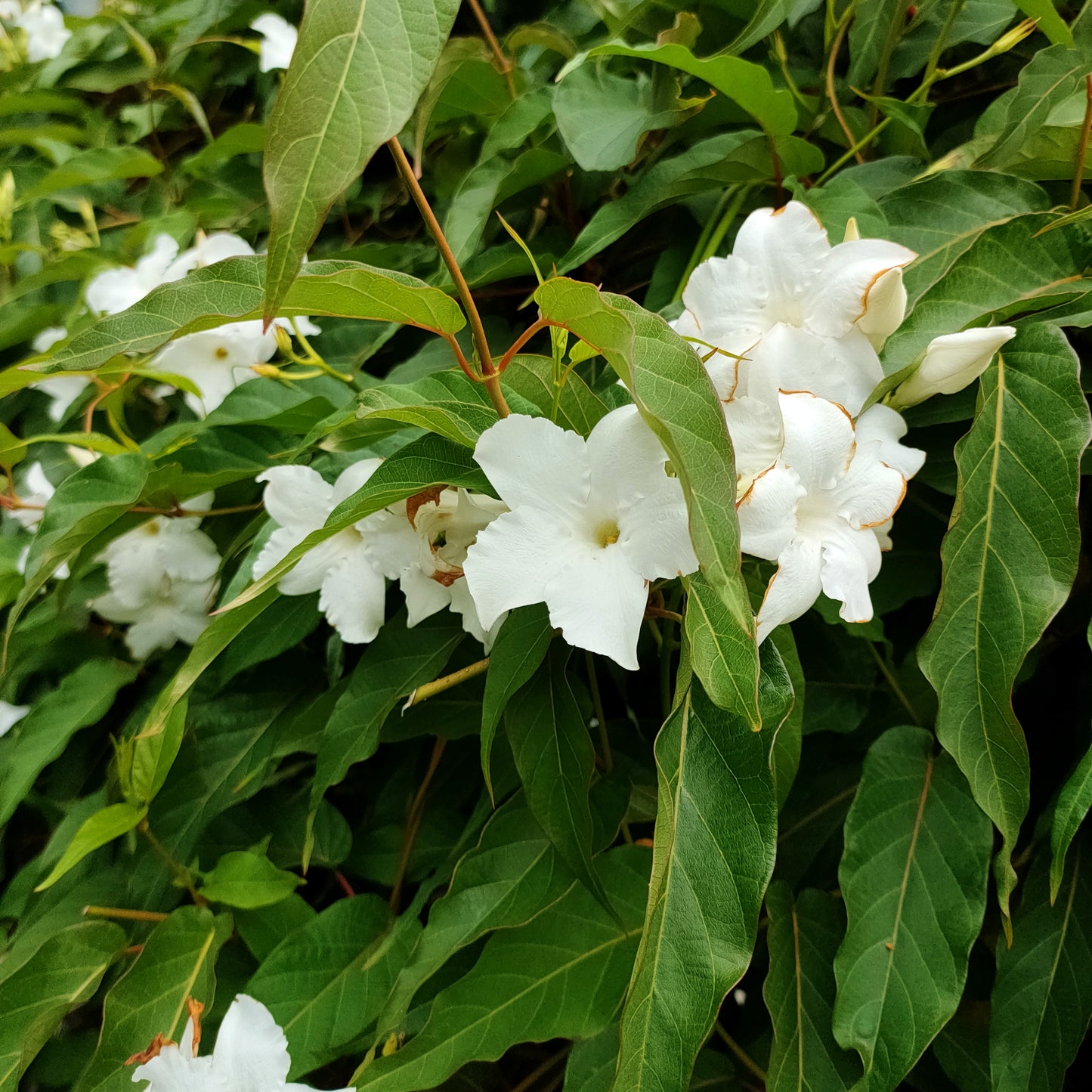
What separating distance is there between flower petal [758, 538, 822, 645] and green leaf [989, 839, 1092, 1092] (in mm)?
292

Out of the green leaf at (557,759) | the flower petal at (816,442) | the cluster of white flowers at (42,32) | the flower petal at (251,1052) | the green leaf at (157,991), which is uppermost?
the flower petal at (816,442)

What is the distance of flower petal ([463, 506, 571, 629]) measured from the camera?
389 millimetres

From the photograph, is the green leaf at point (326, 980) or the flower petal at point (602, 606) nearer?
the flower petal at point (602, 606)

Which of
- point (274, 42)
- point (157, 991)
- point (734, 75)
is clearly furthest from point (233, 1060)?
point (274, 42)

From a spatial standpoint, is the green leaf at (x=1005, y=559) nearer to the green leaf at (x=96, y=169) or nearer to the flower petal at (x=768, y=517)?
the flower petal at (x=768, y=517)

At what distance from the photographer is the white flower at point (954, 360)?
17.1 inches

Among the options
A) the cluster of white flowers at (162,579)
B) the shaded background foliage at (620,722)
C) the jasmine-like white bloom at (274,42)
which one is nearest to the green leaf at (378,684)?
the shaded background foliage at (620,722)

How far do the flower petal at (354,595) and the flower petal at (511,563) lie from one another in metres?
0.15

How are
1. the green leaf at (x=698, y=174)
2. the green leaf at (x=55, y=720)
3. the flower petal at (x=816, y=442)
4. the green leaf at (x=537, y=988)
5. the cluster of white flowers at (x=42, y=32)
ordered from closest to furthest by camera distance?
the flower petal at (x=816, y=442) → the green leaf at (x=537, y=988) → the green leaf at (x=698, y=174) → the green leaf at (x=55, y=720) → the cluster of white flowers at (x=42, y=32)

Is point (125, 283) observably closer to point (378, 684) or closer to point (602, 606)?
point (378, 684)

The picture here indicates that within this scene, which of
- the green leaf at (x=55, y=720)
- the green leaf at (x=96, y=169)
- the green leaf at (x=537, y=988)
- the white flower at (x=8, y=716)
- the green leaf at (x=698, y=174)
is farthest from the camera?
the green leaf at (x=96, y=169)

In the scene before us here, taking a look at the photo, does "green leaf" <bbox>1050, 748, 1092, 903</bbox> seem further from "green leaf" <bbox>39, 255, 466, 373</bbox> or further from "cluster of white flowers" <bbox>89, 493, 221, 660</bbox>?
"cluster of white flowers" <bbox>89, 493, 221, 660</bbox>

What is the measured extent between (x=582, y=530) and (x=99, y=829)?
44cm

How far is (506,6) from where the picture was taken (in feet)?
3.27
